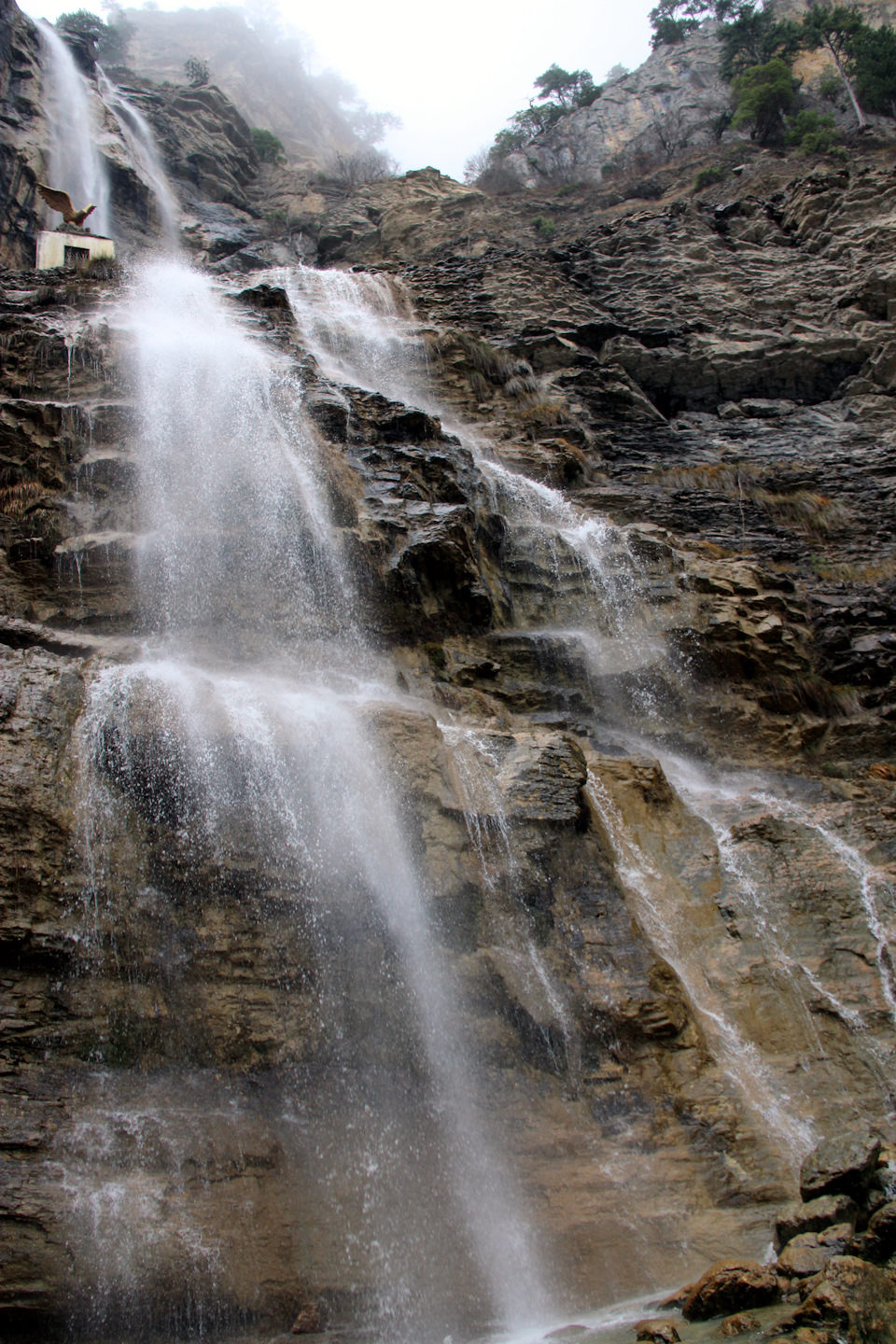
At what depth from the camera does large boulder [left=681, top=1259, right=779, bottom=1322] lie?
449 centimetres

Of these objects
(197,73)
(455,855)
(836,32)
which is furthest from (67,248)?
(836,32)

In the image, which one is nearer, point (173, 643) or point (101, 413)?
point (173, 643)

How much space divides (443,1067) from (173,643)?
19.5 feet

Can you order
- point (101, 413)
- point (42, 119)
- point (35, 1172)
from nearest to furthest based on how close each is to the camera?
point (35, 1172) → point (101, 413) → point (42, 119)

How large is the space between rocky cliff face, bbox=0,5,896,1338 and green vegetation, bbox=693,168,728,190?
1734cm

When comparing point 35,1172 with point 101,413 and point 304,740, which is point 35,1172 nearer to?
point 304,740

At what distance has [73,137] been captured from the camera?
26734mm

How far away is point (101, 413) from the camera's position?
12031 mm

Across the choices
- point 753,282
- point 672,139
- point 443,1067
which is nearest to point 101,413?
point 443,1067

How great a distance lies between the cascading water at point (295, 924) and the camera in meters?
5.31

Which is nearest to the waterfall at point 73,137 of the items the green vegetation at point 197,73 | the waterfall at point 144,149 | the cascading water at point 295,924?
the waterfall at point 144,149

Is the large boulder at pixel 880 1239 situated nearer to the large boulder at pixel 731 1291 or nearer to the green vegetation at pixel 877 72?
the large boulder at pixel 731 1291

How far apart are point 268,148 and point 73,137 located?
56.2ft

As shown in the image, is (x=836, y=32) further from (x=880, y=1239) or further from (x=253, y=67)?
(x=253, y=67)
